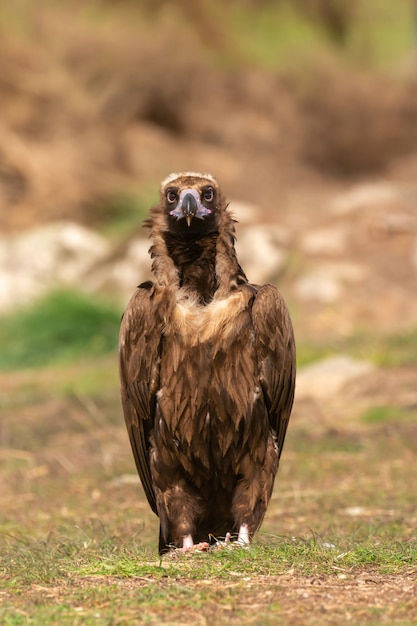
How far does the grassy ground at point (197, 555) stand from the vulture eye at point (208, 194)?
1546 mm

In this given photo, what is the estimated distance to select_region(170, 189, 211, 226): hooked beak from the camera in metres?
5.08

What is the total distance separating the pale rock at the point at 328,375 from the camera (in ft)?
32.4

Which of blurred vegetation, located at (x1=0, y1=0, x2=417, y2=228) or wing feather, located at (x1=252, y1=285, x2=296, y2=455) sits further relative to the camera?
blurred vegetation, located at (x1=0, y1=0, x2=417, y2=228)

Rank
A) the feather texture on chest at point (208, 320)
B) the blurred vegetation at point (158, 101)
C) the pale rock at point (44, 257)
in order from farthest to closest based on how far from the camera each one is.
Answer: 1. the blurred vegetation at point (158, 101)
2. the pale rock at point (44, 257)
3. the feather texture on chest at point (208, 320)

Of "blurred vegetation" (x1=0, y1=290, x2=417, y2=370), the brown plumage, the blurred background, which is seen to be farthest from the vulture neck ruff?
"blurred vegetation" (x1=0, y1=290, x2=417, y2=370)

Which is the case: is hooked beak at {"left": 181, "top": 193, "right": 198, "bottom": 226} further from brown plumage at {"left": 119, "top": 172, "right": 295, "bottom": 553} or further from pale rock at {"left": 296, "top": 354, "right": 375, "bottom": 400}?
pale rock at {"left": 296, "top": 354, "right": 375, "bottom": 400}

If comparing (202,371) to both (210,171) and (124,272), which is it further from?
(210,171)

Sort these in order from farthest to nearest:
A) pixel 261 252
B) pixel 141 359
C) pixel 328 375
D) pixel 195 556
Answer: pixel 261 252 → pixel 328 375 → pixel 141 359 → pixel 195 556

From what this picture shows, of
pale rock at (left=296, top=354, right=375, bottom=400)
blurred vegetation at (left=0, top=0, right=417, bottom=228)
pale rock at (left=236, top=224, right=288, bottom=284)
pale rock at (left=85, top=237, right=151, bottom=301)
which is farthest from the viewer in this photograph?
blurred vegetation at (left=0, top=0, right=417, bottom=228)

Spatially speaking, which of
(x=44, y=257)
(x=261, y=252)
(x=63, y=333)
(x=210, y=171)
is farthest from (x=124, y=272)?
(x=210, y=171)

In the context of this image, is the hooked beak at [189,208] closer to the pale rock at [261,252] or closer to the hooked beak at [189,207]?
the hooked beak at [189,207]

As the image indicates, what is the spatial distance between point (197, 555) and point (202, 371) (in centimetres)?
86

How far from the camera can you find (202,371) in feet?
16.4

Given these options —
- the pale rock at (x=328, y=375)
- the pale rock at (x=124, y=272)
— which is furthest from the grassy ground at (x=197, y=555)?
the pale rock at (x=124, y=272)
